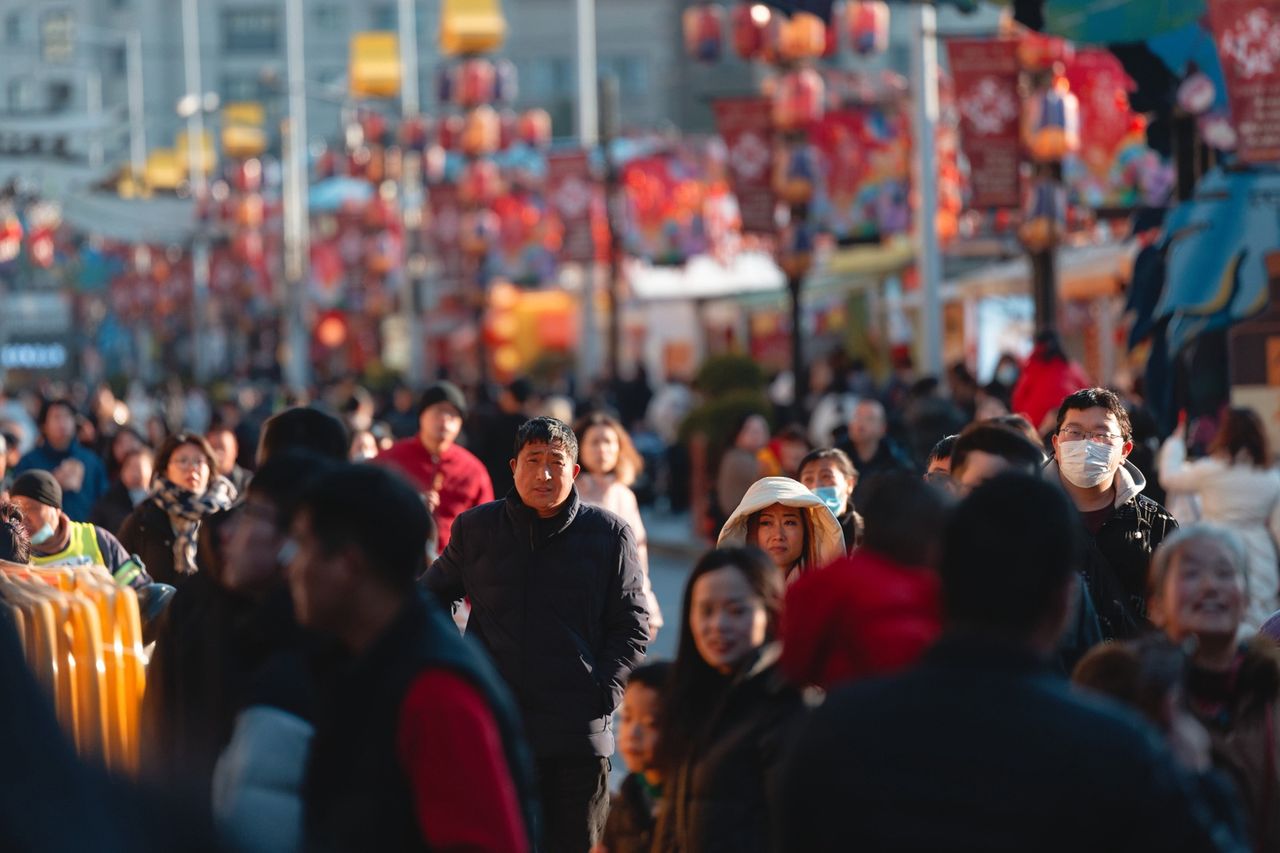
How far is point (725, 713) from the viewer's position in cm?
511

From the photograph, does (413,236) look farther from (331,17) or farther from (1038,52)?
(331,17)

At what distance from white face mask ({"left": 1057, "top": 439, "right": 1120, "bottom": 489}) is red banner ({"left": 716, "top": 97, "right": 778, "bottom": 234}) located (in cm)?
1995

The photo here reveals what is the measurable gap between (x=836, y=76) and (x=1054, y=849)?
32.6 m

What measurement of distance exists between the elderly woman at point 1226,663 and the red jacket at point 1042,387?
26.4ft

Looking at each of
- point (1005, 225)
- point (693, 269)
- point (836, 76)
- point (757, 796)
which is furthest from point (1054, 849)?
point (693, 269)

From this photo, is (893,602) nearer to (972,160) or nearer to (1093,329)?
(972,160)

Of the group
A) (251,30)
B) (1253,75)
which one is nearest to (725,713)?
(1253,75)

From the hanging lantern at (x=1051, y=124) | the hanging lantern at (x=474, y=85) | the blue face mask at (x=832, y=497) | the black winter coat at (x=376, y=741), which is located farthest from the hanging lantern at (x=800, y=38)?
the black winter coat at (x=376, y=741)

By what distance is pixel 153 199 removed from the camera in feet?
175

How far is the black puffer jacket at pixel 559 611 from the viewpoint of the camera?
A: 7.79 metres

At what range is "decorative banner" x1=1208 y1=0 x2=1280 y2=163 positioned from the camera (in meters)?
13.2

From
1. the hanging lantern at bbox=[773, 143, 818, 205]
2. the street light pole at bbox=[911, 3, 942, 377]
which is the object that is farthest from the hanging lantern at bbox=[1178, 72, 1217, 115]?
the hanging lantern at bbox=[773, 143, 818, 205]

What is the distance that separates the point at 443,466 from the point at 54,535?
92.9 inches

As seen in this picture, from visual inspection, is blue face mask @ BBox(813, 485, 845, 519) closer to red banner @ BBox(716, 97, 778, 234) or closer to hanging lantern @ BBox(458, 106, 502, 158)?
red banner @ BBox(716, 97, 778, 234)
